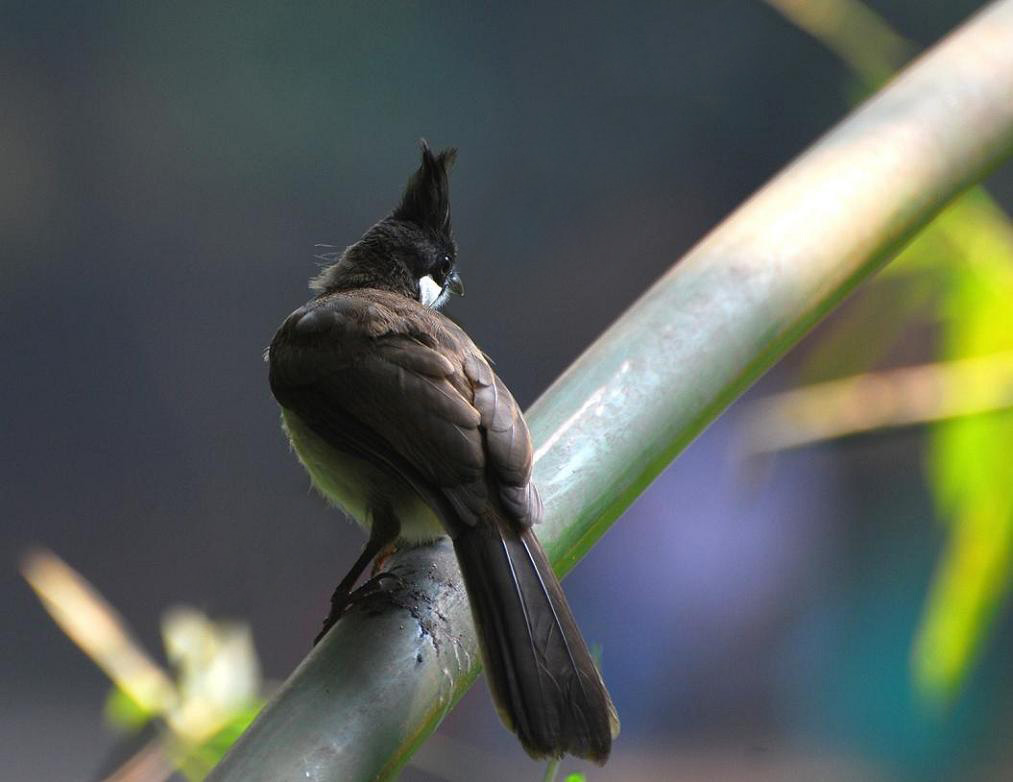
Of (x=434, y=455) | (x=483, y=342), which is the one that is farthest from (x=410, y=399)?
(x=483, y=342)

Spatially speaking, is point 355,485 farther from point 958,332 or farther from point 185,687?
point 958,332

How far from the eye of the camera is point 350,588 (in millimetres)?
1255

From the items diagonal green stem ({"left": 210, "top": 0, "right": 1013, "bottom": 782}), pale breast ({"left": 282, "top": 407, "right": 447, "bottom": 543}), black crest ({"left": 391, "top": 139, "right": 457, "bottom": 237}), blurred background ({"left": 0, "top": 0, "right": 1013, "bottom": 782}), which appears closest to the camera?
diagonal green stem ({"left": 210, "top": 0, "right": 1013, "bottom": 782})

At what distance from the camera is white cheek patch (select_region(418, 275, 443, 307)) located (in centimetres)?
163

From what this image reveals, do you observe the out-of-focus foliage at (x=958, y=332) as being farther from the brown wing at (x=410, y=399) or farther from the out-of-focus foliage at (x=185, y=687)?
the out-of-focus foliage at (x=185, y=687)

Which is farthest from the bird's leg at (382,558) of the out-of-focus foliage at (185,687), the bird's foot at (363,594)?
the out-of-focus foliage at (185,687)

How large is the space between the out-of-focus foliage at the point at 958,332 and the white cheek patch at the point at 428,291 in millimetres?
661

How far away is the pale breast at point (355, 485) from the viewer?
1248 mm

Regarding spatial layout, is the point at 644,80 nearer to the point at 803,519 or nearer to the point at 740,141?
the point at 740,141

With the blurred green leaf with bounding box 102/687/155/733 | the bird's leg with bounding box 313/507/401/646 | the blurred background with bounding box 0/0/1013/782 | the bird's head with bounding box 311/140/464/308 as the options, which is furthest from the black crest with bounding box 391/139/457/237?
the blurred background with bounding box 0/0/1013/782

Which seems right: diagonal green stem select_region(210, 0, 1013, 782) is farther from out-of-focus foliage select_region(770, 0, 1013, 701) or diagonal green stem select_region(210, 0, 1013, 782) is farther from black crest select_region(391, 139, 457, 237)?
black crest select_region(391, 139, 457, 237)

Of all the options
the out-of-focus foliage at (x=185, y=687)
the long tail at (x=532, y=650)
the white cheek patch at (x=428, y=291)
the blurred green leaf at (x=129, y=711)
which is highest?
the white cheek patch at (x=428, y=291)

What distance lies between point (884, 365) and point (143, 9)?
1811 mm

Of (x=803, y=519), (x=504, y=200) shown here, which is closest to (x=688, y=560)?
(x=803, y=519)
